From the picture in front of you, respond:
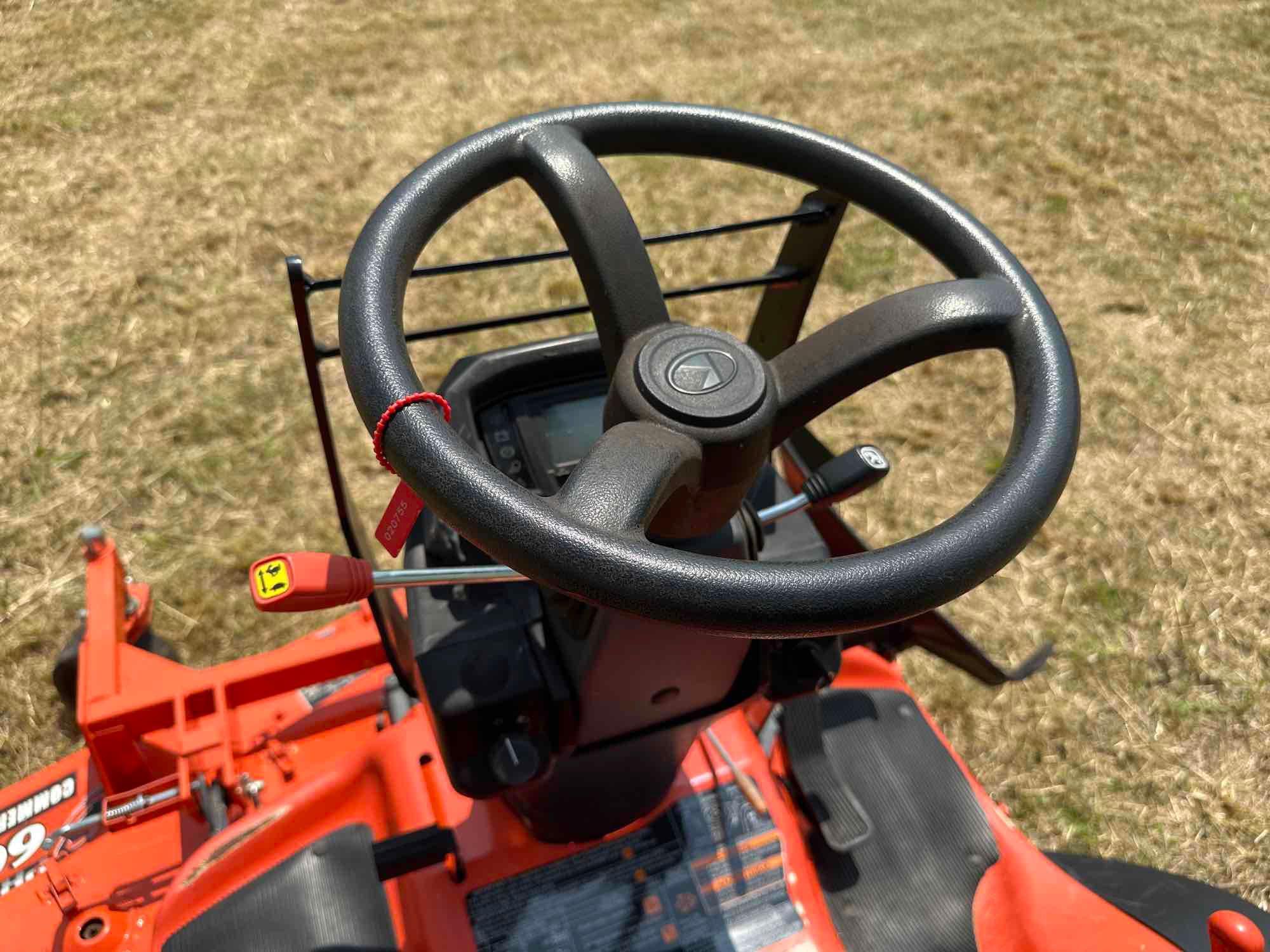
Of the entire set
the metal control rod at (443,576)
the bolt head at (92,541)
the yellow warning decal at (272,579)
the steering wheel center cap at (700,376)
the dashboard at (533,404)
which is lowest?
the metal control rod at (443,576)

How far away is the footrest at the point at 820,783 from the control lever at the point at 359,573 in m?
0.47

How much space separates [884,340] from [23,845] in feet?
4.72

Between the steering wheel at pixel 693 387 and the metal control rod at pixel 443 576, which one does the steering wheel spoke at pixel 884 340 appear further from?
the metal control rod at pixel 443 576

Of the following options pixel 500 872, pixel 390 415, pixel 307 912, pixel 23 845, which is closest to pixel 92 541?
pixel 23 845

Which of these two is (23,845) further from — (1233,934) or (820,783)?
(1233,934)

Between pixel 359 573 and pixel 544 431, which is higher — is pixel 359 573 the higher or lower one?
the lower one

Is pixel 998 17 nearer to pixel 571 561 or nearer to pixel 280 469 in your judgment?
pixel 280 469

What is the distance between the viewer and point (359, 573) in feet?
2.96

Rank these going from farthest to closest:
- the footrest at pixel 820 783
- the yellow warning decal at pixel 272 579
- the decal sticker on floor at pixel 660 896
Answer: the footrest at pixel 820 783, the decal sticker on floor at pixel 660 896, the yellow warning decal at pixel 272 579

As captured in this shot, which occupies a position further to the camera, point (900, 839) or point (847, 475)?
point (900, 839)

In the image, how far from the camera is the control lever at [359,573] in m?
0.84

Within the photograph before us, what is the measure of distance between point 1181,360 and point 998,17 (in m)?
2.14

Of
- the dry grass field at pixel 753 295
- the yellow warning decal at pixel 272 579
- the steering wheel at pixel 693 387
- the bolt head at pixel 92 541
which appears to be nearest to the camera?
the steering wheel at pixel 693 387

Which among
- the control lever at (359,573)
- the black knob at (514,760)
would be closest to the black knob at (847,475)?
the control lever at (359,573)
